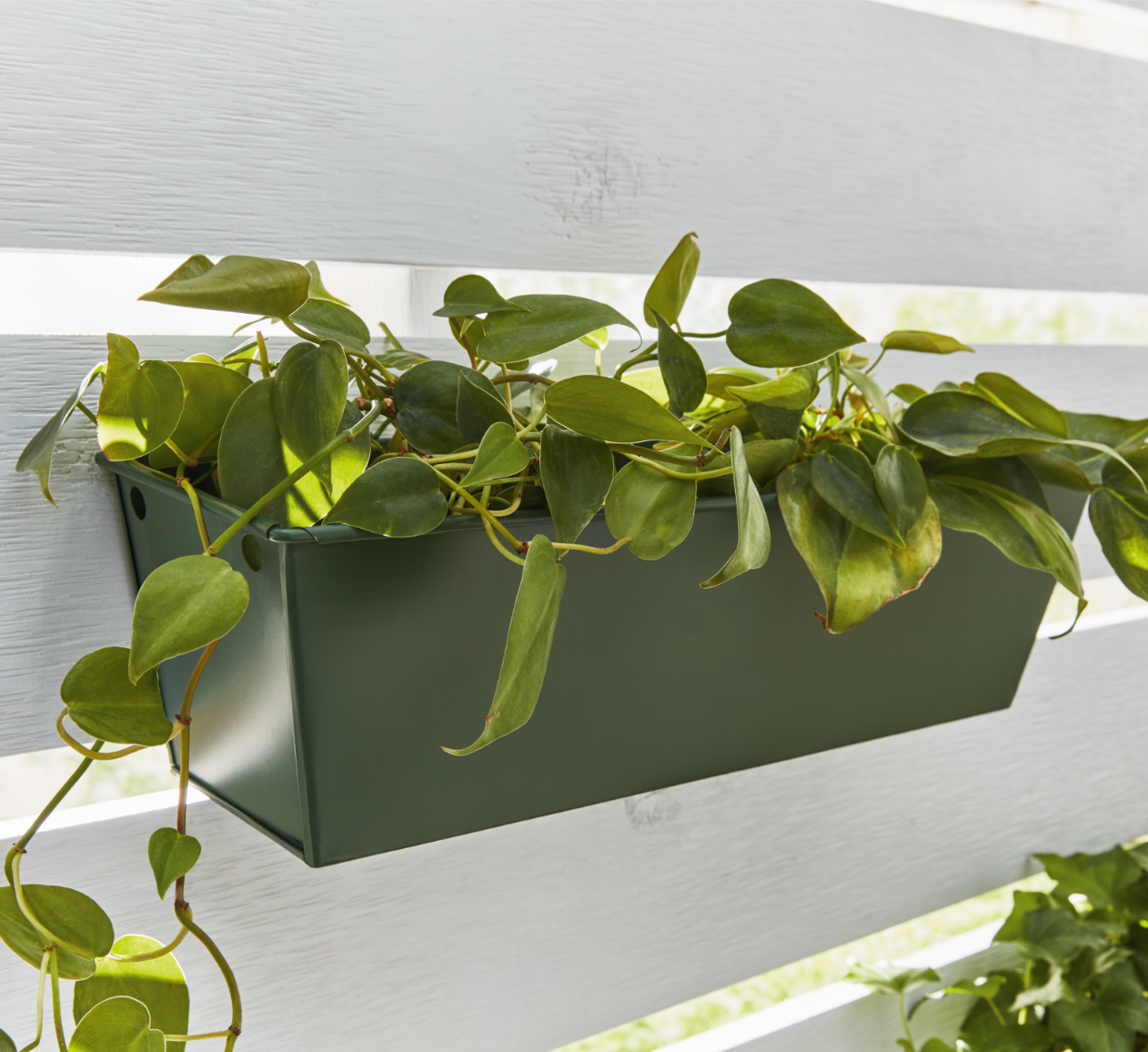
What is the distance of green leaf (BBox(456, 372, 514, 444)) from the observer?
299 millimetres

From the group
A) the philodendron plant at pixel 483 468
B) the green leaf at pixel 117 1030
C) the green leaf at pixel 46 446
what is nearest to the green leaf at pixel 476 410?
the philodendron plant at pixel 483 468

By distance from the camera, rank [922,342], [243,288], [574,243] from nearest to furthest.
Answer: [243,288]
[922,342]
[574,243]

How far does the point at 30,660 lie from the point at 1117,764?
35.3 inches

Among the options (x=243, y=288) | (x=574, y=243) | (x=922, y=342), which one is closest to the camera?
(x=243, y=288)

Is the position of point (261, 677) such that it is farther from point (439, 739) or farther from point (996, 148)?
point (996, 148)

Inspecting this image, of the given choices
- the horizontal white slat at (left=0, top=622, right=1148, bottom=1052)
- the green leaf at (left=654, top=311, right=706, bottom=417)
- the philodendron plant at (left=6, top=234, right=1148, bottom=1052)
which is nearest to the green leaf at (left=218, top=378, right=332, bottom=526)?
the philodendron plant at (left=6, top=234, right=1148, bottom=1052)

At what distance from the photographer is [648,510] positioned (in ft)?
0.97

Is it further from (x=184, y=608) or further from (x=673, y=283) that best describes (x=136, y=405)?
(x=673, y=283)

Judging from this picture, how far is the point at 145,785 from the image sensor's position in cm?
46

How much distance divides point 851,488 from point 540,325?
0.14 meters

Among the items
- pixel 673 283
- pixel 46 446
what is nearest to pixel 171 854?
pixel 46 446

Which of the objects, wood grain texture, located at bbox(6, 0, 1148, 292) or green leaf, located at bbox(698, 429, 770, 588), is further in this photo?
wood grain texture, located at bbox(6, 0, 1148, 292)

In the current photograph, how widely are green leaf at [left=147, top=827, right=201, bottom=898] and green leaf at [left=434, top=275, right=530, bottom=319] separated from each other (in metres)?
0.21

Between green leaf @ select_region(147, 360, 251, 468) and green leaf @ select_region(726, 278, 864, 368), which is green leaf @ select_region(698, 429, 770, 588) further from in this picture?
green leaf @ select_region(147, 360, 251, 468)
